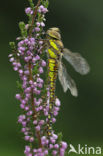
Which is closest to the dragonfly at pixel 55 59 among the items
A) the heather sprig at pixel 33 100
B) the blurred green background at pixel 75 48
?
the heather sprig at pixel 33 100

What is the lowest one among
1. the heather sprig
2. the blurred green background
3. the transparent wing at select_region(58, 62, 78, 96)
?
the heather sprig

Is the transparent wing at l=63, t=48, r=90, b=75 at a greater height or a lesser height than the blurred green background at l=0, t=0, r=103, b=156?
lesser

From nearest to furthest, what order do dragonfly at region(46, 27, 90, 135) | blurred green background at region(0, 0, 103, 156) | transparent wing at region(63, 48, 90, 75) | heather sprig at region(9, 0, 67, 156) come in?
1. heather sprig at region(9, 0, 67, 156)
2. dragonfly at region(46, 27, 90, 135)
3. transparent wing at region(63, 48, 90, 75)
4. blurred green background at region(0, 0, 103, 156)

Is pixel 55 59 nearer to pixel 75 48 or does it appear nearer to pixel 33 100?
pixel 33 100

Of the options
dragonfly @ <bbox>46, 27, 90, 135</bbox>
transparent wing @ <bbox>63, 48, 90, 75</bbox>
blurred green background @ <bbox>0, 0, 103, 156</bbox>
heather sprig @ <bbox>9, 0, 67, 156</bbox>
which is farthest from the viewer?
blurred green background @ <bbox>0, 0, 103, 156</bbox>

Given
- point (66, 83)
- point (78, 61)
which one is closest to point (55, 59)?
point (78, 61)

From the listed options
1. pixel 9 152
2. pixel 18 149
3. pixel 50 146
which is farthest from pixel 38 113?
pixel 18 149

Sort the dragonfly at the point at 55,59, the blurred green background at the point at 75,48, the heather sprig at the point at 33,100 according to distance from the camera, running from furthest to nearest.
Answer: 1. the blurred green background at the point at 75,48
2. the dragonfly at the point at 55,59
3. the heather sprig at the point at 33,100

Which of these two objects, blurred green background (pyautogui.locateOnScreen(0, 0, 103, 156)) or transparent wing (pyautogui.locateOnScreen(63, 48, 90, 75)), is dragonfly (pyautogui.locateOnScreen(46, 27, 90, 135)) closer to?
transparent wing (pyautogui.locateOnScreen(63, 48, 90, 75))

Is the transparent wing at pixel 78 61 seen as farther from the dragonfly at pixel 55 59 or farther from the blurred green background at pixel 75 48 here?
the blurred green background at pixel 75 48

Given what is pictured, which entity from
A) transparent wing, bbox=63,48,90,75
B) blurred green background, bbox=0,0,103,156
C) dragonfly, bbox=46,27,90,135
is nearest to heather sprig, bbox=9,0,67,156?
dragonfly, bbox=46,27,90,135
